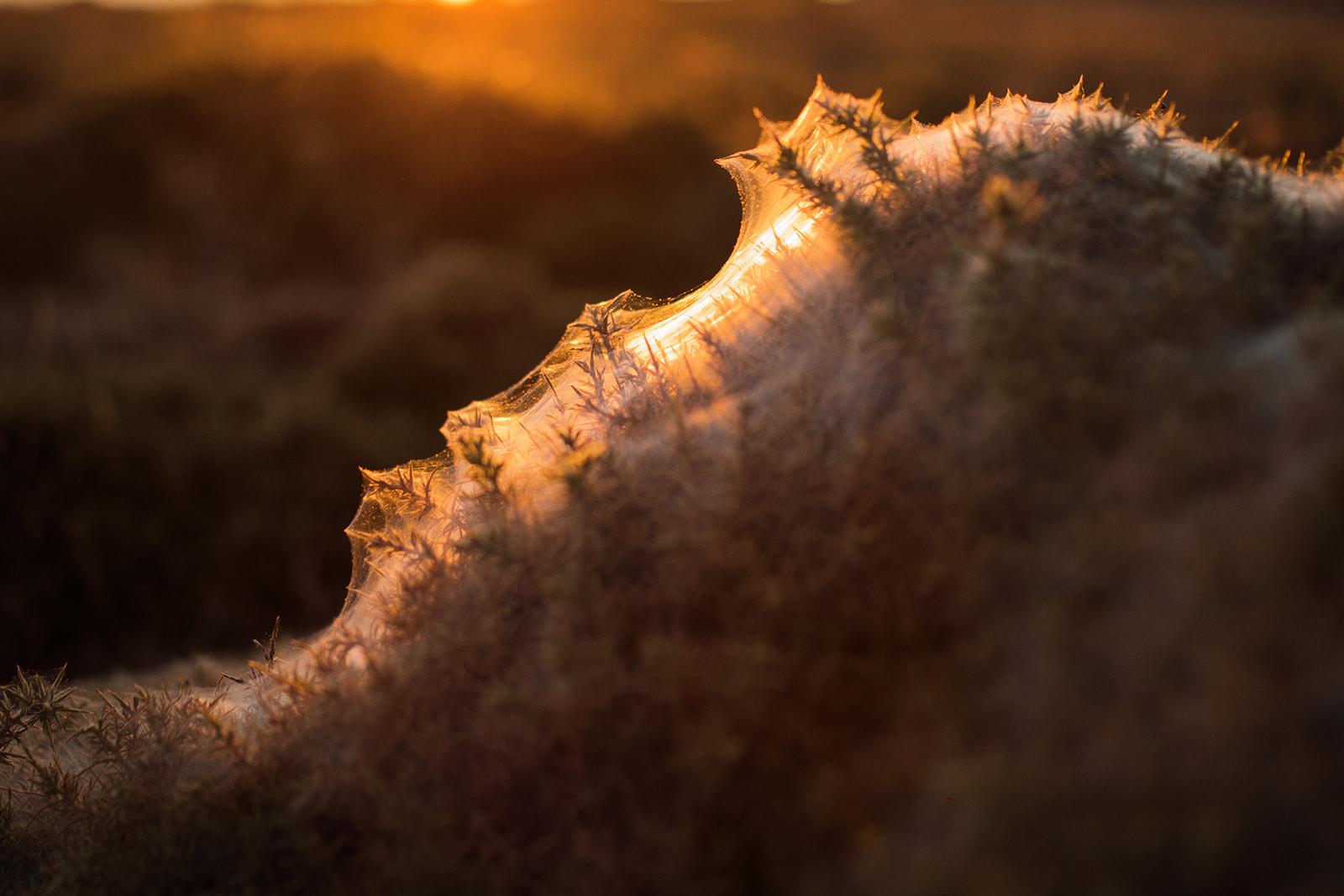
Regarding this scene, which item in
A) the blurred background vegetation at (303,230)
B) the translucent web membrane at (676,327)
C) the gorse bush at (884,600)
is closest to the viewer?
the gorse bush at (884,600)

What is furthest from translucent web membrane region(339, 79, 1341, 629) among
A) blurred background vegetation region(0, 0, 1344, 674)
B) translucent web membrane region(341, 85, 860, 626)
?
blurred background vegetation region(0, 0, 1344, 674)

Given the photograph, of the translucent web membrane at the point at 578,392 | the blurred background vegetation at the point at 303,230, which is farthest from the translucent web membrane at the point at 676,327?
the blurred background vegetation at the point at 303,230

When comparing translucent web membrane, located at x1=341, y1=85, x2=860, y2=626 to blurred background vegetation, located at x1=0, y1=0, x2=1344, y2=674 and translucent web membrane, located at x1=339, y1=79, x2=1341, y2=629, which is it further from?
blurred background vegetation, located at x1=0, y1=0, x2=1344, y2=674

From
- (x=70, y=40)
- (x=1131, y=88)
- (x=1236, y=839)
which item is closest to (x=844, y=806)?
(x=1236, y=839)

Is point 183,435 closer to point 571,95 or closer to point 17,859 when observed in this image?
point 17,859

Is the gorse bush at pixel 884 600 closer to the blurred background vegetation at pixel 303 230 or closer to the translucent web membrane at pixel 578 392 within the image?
the translucent web membrane at pixel 578 392

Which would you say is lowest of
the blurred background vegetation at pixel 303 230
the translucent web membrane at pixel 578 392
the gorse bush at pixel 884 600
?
the gorse bush at pixel 884 600
